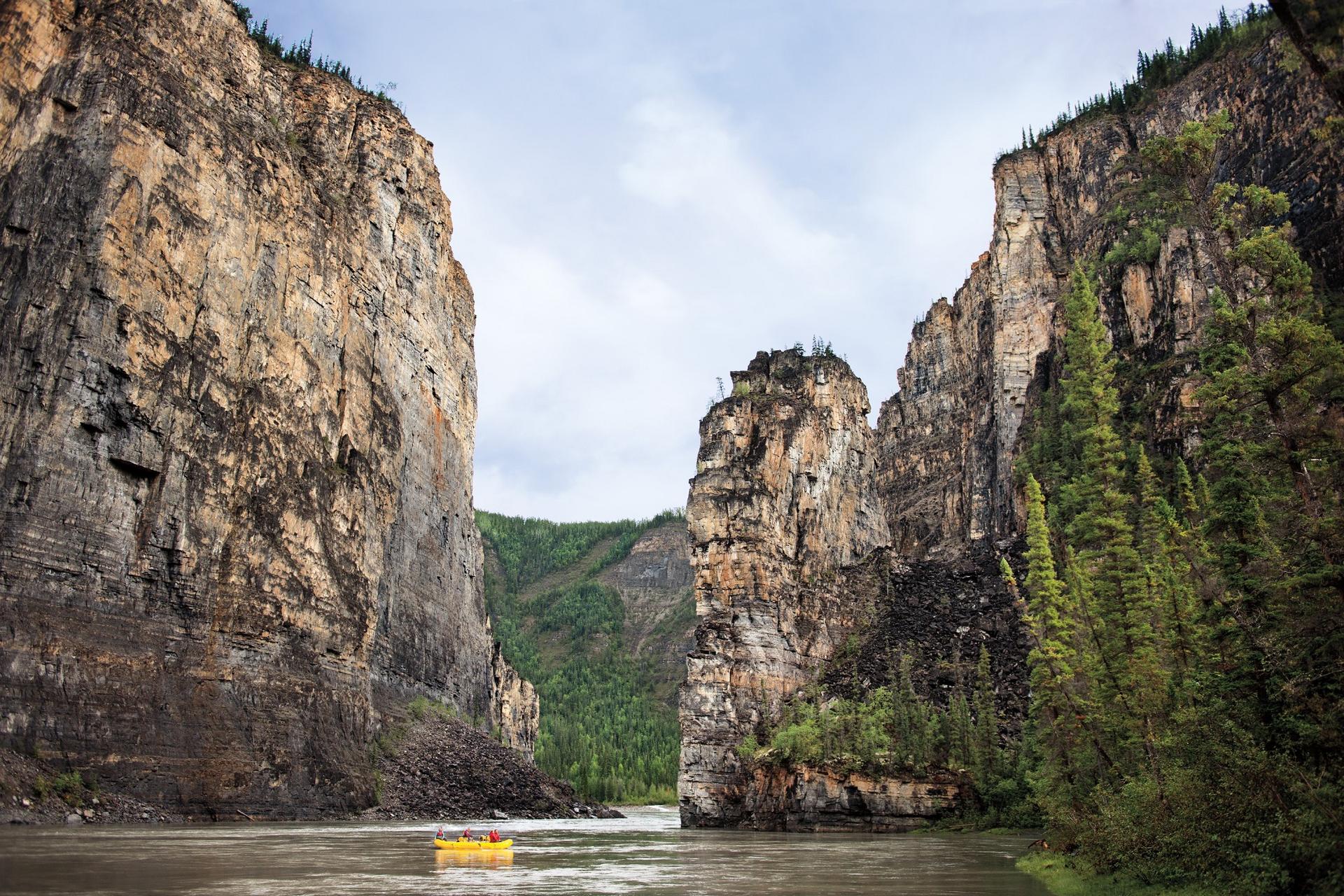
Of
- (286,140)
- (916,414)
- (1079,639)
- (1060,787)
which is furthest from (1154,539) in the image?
(916,414)

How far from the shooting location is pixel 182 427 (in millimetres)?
55219

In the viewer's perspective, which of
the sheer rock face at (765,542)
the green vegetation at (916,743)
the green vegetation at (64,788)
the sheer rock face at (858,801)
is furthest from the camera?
the sheer rock face at (765,542)

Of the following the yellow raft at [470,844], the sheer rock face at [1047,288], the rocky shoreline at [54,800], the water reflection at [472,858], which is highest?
the sheer rock face at [1047,288]

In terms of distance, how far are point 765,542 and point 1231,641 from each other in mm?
59877

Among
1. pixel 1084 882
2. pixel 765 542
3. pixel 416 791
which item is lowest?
pixel 1084 882

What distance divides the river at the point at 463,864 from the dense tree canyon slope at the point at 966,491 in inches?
629

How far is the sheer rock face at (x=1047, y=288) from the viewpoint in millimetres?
68438

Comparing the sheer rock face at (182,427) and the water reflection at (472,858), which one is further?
the sheer rock face at (182,427)

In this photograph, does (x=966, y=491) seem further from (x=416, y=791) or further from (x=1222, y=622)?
(x=1222, y=622)

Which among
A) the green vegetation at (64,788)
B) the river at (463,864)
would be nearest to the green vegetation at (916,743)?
the river at (463,864)

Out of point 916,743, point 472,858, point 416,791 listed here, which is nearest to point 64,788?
point 472,858

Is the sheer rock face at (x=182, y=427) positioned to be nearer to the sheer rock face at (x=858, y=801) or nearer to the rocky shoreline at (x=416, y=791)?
the rocky shoreline at (x=416, y=791)

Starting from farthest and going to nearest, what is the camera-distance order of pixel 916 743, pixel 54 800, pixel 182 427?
pixel 916 743 → pixel 182 427 → pixel 54 800

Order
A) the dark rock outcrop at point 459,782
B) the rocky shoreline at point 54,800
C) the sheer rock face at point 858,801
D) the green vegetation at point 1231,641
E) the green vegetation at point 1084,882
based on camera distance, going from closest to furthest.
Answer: the green vegetation at point 1231,641, the green vegetation at point 1084,882, the rocky shoreline at point 54,800, the sheer rock face at point 858,801, the dark rock outcrop at point 459,782
